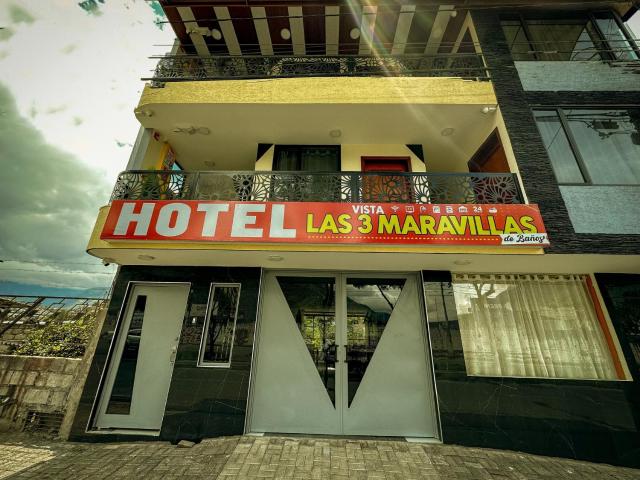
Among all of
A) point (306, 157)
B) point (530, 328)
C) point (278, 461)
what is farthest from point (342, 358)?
point (306, 157)

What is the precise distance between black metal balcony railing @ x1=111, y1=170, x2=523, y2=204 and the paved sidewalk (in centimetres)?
449

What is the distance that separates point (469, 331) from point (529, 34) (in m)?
7.94

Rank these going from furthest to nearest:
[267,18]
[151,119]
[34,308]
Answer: [267,18], [151,119], [34,308]

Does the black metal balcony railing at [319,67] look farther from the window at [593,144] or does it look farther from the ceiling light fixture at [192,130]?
the window at [593,144]

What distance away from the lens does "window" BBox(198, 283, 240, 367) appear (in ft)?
17.5

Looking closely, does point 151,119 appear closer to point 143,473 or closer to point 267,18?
point 267,18

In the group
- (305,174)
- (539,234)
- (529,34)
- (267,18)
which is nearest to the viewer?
(539,234)

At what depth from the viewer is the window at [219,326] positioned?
532 cm

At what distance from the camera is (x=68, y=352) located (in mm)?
5500

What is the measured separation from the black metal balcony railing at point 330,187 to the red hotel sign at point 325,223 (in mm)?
493

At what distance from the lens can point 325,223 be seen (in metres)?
4.83

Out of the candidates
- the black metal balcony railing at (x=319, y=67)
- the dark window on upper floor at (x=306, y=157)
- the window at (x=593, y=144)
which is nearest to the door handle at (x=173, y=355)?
the dark window on upper floor at (x=306, y=157)

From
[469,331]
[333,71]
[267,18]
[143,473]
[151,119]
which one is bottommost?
[143,473]

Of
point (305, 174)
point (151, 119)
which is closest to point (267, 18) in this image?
point (151, 119)
